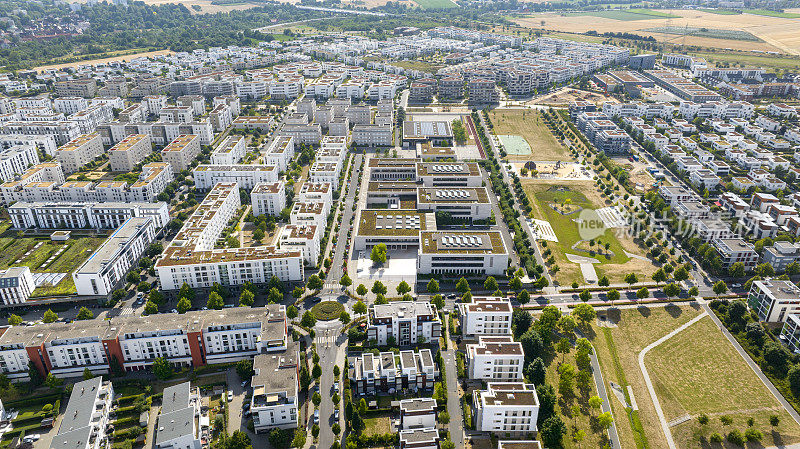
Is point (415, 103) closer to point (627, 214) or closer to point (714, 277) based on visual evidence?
point (627, 214)

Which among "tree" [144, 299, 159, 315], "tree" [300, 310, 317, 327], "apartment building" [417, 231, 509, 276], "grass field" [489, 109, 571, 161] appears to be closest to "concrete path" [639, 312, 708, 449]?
"apartment building" [417, 231, 509, 276]

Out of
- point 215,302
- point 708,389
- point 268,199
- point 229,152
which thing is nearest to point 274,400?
point 215,302

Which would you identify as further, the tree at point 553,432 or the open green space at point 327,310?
the open green space at point 327,310

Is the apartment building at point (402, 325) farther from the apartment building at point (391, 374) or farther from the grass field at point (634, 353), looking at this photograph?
the grass field at point (634, 353)

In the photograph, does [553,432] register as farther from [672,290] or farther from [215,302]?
[215,302]

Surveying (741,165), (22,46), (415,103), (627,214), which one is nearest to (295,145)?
(415,103)

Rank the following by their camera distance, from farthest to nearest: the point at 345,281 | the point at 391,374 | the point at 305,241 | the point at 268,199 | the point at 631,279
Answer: the point at 268,199 → the point at 305,241 → the point at 631,279 → the point at 345,281 → the point at 391,374

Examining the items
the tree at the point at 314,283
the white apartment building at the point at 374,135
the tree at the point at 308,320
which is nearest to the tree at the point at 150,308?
the tree at the point at 308,320
